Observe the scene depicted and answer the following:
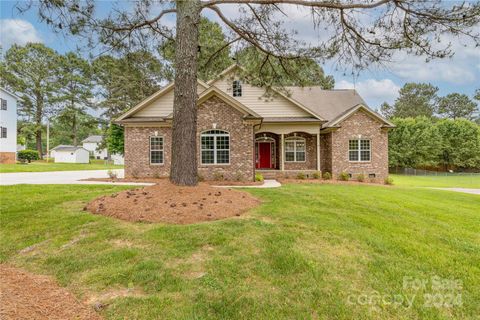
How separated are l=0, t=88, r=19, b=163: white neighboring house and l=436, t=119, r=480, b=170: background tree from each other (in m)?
49.0

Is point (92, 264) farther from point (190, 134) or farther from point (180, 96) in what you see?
point (180, 96)

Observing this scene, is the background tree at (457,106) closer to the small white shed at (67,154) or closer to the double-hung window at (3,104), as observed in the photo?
the small white shed at (67,154)

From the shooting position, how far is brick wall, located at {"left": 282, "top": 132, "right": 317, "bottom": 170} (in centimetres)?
1744

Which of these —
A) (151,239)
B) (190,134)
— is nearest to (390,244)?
(151,239)

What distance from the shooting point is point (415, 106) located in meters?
54.6

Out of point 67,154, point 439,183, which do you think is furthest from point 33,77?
point 439,183

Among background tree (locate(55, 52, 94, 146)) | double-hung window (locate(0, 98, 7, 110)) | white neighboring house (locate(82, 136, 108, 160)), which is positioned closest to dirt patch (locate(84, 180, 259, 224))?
double-hung window (locate(0, 98, 7, 110))

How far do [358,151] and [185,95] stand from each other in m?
13.2

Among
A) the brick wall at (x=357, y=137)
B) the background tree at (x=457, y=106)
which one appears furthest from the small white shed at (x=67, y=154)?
the background tree at (x=457, y=106)

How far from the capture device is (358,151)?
54.3ft

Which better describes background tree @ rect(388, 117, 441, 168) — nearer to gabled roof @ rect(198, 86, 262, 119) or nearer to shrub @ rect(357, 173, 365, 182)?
shrub @ rect(357, 173, 365, 182)

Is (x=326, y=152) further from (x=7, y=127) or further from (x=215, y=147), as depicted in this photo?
(x=7, y=127)

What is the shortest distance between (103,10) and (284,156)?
42.1ft

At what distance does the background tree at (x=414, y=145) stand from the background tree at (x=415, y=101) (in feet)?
88.0
